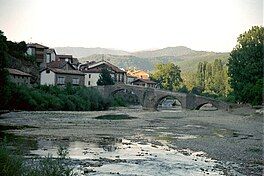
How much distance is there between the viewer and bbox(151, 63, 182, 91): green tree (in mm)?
117375

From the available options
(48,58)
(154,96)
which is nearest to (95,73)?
(48,58)

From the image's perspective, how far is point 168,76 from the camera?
389 ft

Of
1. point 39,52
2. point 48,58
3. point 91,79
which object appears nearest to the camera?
point 39,52

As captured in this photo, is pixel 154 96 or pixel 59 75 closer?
pixel 59 75

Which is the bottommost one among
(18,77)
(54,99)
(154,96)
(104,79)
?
(54,99)

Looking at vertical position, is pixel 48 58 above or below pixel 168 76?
above

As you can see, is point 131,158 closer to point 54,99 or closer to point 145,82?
point 54,99

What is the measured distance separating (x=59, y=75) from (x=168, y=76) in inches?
2008

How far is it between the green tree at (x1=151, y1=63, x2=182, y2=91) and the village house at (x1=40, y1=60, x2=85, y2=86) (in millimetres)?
42879

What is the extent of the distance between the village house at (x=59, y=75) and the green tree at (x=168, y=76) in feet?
141

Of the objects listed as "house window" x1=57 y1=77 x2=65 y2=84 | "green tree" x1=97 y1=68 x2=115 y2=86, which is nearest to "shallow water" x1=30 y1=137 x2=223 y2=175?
"house window" x1=57 y1=77 x2=65 y2=84

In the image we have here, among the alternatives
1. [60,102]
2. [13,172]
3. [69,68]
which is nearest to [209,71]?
[69,68]

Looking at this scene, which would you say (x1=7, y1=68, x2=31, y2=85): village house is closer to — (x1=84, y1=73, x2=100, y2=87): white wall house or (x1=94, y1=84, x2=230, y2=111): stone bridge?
(x1=94, y1=84, x2=230, y2=111): stone bridge

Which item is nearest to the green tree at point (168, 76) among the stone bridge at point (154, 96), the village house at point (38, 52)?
the stone bridge at point (154, 96)
